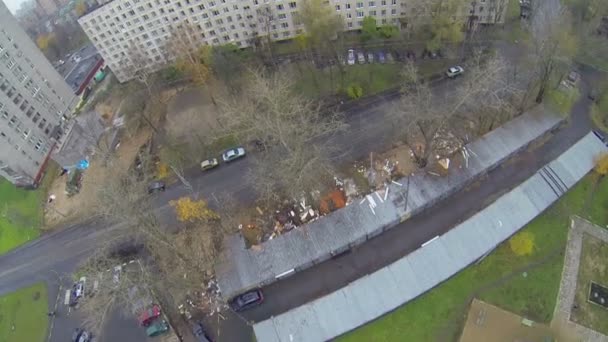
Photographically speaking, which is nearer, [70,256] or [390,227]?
[390,227]

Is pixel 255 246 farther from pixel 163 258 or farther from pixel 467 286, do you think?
pixel 467 286

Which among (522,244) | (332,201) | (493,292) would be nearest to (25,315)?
(332,201)

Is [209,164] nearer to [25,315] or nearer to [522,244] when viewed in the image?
[25,315]

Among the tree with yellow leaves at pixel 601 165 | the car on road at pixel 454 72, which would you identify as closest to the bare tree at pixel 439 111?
the car on road at pixel 454 72

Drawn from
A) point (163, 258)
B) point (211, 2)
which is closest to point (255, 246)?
point (163, 258)

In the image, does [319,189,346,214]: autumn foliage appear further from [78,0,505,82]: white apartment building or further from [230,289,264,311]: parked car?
[78,0,505,82]: white apartment building
